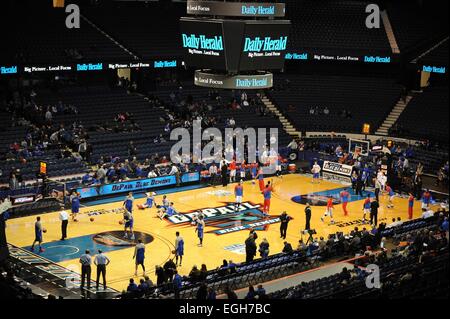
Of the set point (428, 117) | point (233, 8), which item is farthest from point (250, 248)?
point (428, 117)

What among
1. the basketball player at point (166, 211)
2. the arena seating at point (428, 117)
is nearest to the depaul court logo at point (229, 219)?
the basketball player at point (166, 211)

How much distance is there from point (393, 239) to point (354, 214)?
5876 mm

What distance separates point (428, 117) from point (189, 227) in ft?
72.4

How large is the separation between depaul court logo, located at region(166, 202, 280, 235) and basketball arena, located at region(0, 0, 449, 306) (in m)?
0.10

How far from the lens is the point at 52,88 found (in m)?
46.8

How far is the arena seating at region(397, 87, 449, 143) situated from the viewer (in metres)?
46.0

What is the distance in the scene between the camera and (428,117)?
47.7m

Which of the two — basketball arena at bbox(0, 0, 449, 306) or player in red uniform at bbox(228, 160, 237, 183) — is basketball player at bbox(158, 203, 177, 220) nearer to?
basketball arena at bbox(0, 0, 449, 306)

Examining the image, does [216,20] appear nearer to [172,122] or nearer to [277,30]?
[277,30]

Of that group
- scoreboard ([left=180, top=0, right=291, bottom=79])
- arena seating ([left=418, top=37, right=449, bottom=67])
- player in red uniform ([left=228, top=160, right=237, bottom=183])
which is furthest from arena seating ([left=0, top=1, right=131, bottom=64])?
arena seating ([left=418, top=37, right=449, bottom=67])

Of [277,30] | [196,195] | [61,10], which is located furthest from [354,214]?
[61,10]

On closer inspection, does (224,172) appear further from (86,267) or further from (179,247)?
(86,267)

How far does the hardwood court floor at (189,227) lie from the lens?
1107 inches
